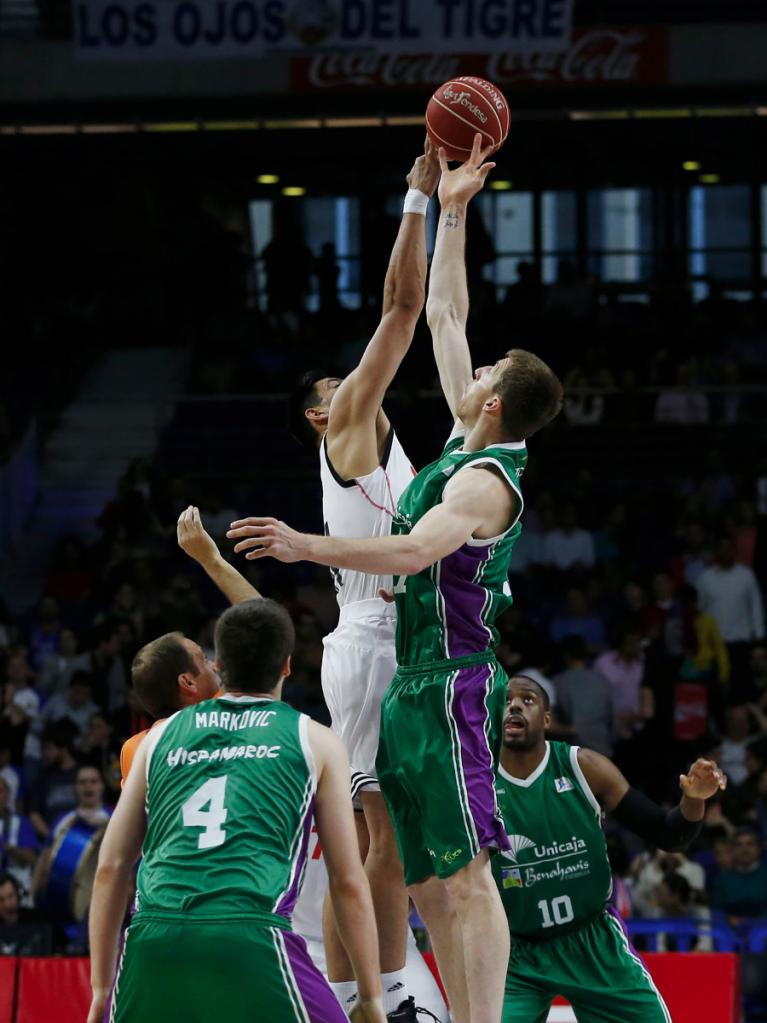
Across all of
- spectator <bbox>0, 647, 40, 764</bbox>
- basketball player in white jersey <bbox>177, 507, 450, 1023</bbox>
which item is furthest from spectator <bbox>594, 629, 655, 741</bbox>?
basketball player in white jersey <bbox>177, 507, 450, 1023</bbox>

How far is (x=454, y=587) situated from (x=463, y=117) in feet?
6.64

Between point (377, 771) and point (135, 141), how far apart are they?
17172mm

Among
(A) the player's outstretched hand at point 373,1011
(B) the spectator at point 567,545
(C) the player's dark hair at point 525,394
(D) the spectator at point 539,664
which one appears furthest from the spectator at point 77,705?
(A) the player's outstretched hand at point 373,1011

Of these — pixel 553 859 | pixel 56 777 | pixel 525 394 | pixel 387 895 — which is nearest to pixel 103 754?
pixel 56 777

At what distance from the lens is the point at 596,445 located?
732 inches

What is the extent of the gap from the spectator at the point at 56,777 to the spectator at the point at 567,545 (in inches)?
195

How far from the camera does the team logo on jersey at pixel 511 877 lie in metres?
7.36

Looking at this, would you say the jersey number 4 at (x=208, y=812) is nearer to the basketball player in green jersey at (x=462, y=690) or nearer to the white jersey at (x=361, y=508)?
the basketball player in green jersey at (x=462, y=690)

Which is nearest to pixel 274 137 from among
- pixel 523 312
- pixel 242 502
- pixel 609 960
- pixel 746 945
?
pixel 523 312

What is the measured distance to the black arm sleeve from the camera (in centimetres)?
698

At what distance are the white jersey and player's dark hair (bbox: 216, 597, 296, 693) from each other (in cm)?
153

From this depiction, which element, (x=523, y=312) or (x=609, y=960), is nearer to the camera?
(x=609, y=960)

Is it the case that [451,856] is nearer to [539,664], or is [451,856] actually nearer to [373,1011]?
[373,1011]

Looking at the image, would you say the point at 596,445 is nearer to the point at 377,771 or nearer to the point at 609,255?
the point at 609,255
